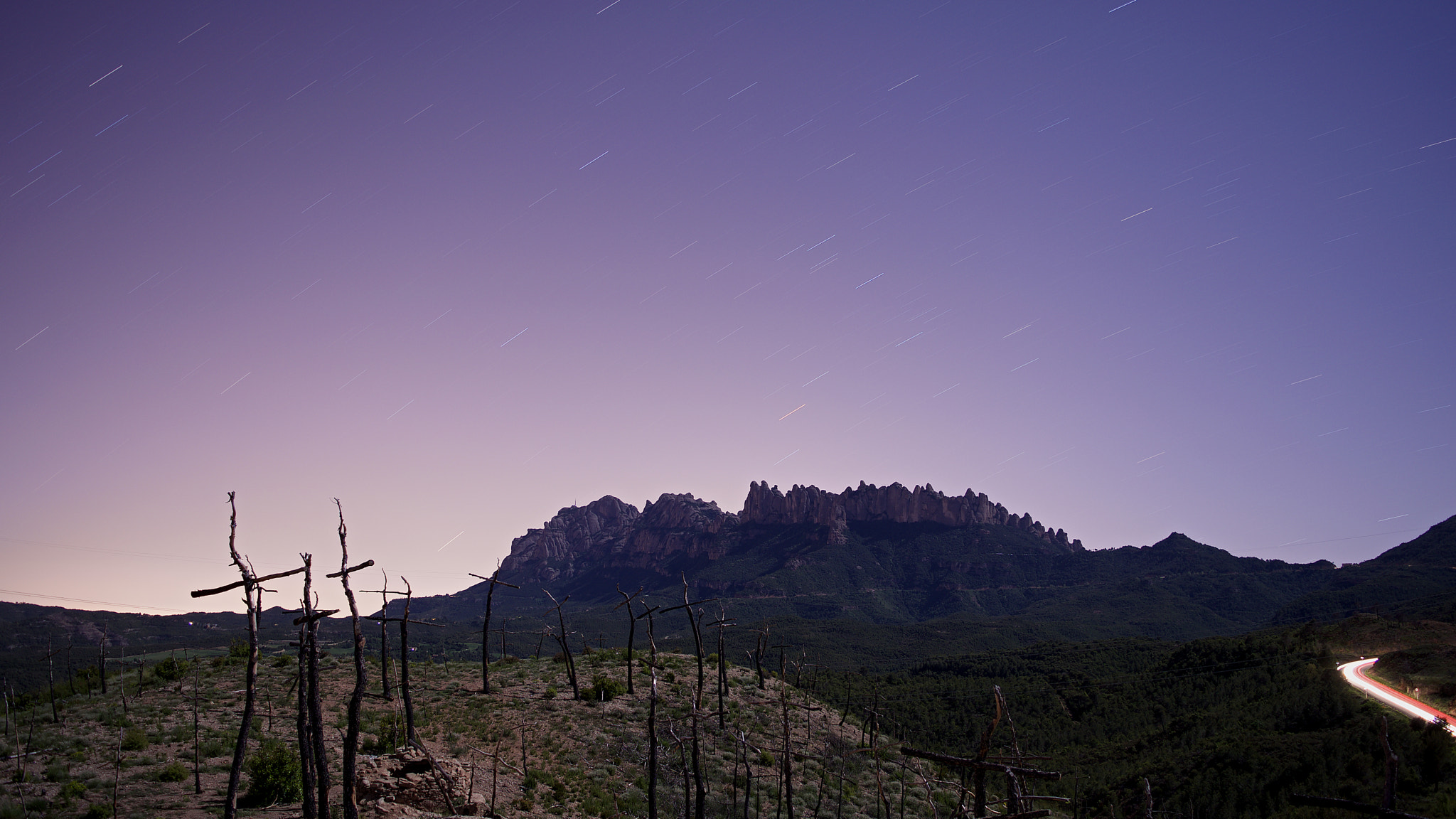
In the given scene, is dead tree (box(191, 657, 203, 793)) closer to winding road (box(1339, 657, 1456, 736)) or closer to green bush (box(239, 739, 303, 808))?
green bush (box(239, 739, 303, 808))

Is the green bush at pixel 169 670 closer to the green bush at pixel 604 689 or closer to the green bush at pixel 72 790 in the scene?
the green bush at pixel 72 790

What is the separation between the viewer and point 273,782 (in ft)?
84.3

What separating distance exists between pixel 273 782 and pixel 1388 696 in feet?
226

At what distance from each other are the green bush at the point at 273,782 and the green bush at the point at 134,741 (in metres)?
7.08

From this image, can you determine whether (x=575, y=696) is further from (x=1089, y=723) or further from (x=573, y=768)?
(x=1089, y=723)

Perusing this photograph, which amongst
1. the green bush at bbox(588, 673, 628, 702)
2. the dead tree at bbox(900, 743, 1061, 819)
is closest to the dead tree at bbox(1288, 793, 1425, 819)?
the dead tree at bbox(900, 743, 1061, 819)

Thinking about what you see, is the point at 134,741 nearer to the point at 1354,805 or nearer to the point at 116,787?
the point at 116,787

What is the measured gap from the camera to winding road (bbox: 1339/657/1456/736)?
40.4m

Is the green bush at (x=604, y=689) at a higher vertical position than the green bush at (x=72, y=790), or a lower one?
lower

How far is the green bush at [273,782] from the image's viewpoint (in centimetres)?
2564

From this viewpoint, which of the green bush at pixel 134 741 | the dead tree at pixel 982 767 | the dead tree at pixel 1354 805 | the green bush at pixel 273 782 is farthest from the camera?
the green bush at pixel 134 741

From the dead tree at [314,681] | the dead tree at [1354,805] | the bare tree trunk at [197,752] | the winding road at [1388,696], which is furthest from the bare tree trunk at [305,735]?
the winding road at [1388,696]

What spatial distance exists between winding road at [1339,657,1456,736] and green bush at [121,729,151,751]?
6240 cm

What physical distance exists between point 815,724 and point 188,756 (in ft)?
123
